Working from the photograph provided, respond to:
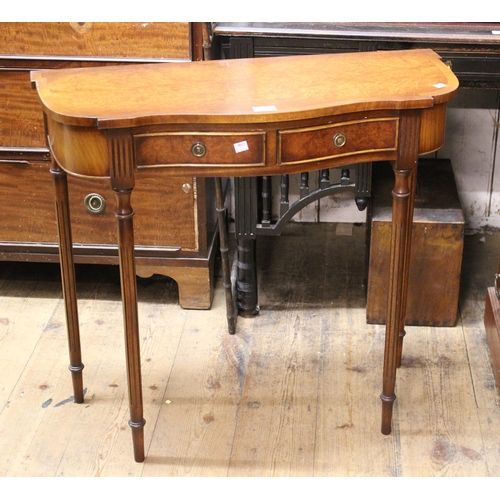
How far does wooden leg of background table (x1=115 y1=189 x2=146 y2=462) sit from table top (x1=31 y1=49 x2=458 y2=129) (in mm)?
191

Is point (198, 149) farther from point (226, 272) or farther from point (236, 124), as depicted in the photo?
point (226, 272)

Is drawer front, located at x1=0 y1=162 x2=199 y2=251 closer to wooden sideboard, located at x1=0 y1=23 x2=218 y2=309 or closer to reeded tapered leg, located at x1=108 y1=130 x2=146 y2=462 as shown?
wooden sideboard, located at x1=0 y1=23 x2=218 y2=309

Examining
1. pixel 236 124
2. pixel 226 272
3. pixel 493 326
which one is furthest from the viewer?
pixel 226 272

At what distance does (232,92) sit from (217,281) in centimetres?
114

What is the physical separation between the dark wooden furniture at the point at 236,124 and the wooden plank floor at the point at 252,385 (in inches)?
9.9

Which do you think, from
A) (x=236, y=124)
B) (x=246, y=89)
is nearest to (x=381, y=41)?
(x=246, y=89)

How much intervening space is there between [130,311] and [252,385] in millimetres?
600

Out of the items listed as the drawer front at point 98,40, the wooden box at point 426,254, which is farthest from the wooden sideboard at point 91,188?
the wooden box at point 426,254

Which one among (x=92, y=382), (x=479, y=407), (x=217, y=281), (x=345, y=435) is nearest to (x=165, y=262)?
(x=217, y=281)

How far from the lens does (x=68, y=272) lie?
2.30 m

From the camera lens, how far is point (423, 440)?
2324 mm

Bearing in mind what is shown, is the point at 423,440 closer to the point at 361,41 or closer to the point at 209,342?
the point at 209,342

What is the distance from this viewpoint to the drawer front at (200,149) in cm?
191

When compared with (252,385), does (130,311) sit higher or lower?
higher
